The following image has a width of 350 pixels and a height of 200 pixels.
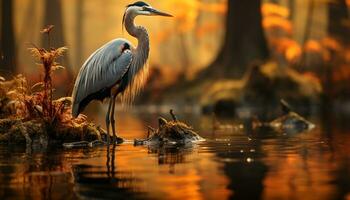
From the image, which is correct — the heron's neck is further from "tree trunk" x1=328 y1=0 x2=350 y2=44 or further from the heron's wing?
"tree trunk" x1=328 y1=0 x2=350 y2=44

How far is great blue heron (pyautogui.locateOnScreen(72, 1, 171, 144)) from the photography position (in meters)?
15.5

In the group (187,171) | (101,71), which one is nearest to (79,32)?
(101,71)

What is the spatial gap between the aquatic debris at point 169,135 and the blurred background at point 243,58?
640 centimetres

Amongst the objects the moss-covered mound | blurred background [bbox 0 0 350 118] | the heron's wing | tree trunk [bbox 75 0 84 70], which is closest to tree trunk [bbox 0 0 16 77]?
blurred background [bbox 0 0 350 118]

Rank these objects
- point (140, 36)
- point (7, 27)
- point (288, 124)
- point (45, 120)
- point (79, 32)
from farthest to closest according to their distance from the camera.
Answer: point (79, 32), point (7, 27), point (288, 124), point (140, 36), point (45, 120)

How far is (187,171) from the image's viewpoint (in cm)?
1036

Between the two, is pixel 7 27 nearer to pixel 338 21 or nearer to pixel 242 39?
pixel 242 39

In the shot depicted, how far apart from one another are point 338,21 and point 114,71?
29.6 metres

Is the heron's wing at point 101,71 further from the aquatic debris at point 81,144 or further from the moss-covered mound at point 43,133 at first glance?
the aquatic debris at point 81,144

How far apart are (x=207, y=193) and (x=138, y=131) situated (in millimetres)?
11082

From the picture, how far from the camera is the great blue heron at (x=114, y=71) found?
51.0 ft

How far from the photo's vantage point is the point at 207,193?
8336mm

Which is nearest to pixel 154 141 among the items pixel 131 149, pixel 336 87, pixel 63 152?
pixel 131 149

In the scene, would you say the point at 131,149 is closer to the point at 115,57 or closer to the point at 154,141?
the point at 154,141
